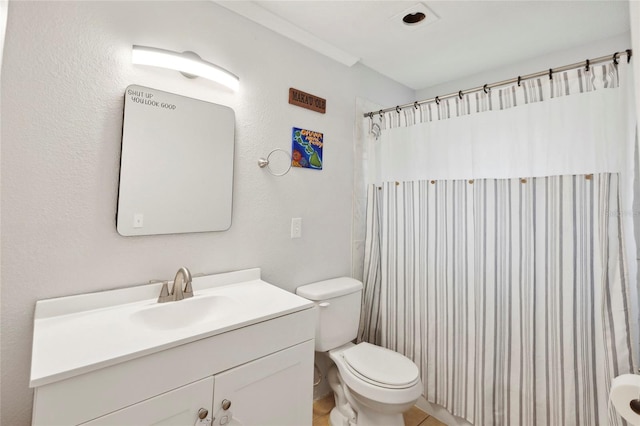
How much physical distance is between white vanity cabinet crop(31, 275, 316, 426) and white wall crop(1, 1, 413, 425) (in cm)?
16

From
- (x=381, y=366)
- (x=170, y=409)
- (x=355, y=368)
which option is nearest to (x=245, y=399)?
(x=170, y=409)

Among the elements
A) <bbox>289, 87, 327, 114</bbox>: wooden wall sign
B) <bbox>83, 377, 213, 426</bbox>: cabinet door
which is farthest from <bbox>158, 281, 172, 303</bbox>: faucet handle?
<bbox>289, 87, 327, 114</bbox>: wooden wall sign

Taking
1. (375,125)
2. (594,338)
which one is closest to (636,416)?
(594,338)

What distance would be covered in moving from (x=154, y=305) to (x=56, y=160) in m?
0.66

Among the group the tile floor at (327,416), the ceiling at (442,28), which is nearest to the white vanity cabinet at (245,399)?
the tile floor at (327,416)

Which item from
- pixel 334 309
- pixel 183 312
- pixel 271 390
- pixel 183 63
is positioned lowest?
pixel 271 390

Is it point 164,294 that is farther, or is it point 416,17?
point 416,17

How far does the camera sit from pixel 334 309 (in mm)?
1771

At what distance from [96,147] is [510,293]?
2045mm

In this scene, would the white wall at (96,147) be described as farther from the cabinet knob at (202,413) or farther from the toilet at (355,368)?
the cabinet knob at (202,413)

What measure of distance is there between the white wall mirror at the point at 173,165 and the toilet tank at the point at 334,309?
671 mm

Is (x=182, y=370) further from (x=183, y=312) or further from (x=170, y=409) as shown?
(x=183, y=312)

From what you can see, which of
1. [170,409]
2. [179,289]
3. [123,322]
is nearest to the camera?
[170,409]

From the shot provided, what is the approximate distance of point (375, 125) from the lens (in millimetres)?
2131
